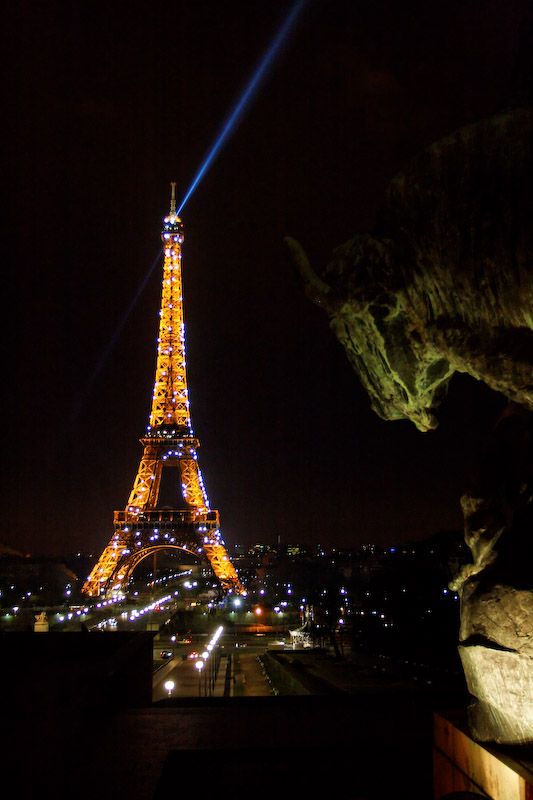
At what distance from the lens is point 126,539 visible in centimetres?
3991

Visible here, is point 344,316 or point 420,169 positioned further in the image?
point 344,316

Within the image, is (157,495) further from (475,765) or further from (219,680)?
(475,765)

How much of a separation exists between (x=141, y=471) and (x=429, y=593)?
20.5 metres

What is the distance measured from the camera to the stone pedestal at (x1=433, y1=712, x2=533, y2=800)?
3.61 meters

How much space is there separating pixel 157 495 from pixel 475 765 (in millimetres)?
40226

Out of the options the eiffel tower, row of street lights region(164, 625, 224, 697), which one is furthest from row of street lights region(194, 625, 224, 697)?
the eiffel tower

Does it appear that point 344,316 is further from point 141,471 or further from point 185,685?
point 141,471

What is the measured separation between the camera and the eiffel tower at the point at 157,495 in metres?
40.2

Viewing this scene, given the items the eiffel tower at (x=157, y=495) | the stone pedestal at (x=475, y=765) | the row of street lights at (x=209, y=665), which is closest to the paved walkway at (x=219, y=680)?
the row of street lights at (x=209, y=665)

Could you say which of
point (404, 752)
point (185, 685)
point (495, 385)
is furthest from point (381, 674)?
point (495, 385)

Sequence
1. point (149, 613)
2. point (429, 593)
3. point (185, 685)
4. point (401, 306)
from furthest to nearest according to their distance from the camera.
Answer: point (149, 613) < point (429, 593) < point (185, 685) < point (401, 306)

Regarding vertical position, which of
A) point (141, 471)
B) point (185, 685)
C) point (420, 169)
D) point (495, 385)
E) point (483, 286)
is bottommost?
point (185, 685)

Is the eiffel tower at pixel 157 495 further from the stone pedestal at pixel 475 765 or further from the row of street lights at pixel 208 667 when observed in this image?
the stone pedestal at pixel 475 765

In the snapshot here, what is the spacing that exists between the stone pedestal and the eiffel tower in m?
36.6
